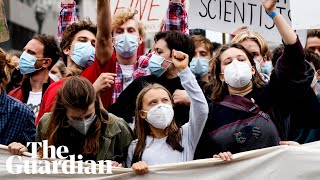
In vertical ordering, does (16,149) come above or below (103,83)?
below

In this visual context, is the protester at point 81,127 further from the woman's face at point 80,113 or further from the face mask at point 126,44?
the face mask at point 126,44

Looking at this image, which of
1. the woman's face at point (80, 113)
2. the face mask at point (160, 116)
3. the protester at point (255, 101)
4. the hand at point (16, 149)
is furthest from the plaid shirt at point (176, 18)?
the hand at point (16, 149)

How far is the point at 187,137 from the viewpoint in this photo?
20.9 feet

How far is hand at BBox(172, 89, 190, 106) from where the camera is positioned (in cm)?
678

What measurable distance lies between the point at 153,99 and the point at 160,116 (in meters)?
0.17

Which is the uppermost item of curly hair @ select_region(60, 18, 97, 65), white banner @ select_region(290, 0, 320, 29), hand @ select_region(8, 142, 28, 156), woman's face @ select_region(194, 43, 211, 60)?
white banner @ select_region(290, 0, 320, 29)

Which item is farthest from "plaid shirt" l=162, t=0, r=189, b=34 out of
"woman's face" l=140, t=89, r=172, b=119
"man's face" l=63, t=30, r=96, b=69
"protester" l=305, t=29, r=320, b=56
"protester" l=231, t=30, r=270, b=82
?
"woman's face" l=140, t=89, r=172, b=119

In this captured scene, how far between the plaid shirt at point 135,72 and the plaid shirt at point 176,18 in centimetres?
50

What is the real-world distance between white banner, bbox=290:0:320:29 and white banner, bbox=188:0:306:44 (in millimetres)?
1252

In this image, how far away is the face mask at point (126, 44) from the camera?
754cm

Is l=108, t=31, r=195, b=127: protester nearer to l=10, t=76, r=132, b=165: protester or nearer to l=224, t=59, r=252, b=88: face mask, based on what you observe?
l=224, t=59, r=252, b=88: face mask

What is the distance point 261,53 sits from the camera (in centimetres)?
779

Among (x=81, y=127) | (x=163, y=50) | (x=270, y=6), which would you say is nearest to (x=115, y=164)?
(x=81, y=127)

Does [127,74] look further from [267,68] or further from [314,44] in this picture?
[314,44]
